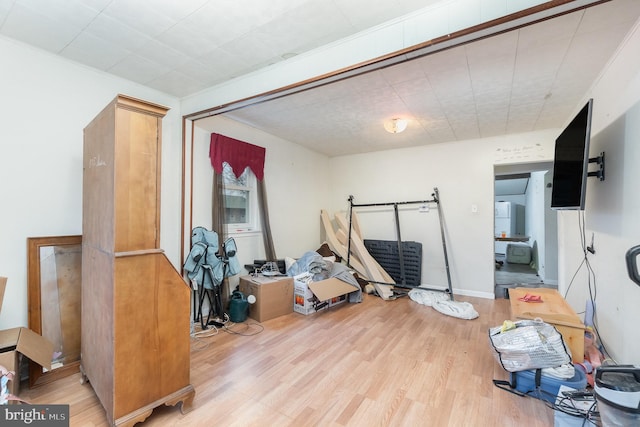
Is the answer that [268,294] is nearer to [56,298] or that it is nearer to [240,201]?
[240,201]

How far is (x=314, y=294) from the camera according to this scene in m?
3.49

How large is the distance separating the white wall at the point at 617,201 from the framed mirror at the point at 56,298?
385 cm

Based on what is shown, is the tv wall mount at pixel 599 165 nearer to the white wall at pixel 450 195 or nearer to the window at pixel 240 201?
the white wall at pixel 450 195

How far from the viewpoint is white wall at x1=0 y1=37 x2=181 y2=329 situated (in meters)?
2.01

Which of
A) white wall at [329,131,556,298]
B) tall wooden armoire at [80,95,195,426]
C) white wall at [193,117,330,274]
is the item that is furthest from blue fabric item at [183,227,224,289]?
white wall at [329,131,556,298]

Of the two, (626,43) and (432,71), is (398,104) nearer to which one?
(432,71)

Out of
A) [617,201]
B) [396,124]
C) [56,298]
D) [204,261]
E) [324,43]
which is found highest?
[324,43]

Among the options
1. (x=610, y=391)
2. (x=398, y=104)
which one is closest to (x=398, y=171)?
(x=398, y=104)

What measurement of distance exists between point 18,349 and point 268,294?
2025 millimetres

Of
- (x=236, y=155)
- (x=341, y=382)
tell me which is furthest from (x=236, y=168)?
(x=341, y=382)

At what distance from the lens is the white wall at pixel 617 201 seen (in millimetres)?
1665

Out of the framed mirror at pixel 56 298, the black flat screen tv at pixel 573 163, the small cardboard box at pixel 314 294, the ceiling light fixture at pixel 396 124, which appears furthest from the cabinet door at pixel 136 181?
the black flat screen tv at pixel 573 163

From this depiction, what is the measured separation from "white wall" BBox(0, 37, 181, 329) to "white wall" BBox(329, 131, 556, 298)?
403cm

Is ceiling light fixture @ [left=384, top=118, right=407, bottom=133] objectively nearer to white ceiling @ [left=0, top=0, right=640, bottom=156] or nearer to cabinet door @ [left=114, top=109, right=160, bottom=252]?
white ceiling @ [left=0, top=0, right=640, bottom=156]
